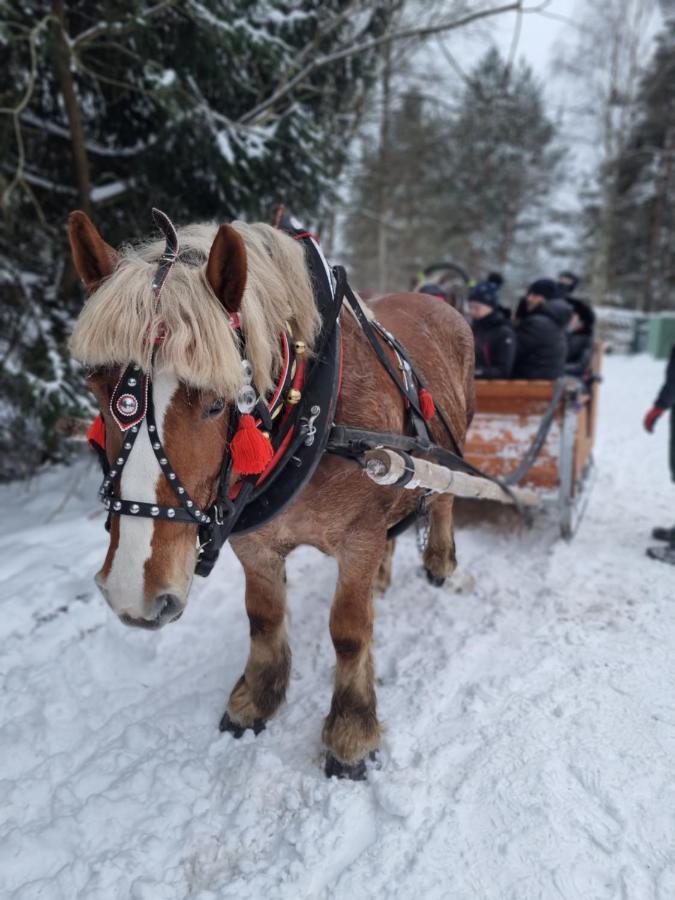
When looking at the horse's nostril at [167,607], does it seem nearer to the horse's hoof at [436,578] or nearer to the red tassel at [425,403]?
the red tassel at [425,403]

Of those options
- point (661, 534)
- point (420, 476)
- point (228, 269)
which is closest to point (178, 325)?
point (228, 269)

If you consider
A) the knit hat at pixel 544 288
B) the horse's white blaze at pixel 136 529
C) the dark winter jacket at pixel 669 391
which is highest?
the knit hat at pixel 544 288

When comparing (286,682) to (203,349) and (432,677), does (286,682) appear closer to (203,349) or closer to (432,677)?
(432,677)

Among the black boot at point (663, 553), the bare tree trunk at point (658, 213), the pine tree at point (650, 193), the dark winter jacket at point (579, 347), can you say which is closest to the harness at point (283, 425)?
the black boot at point (663, 553)

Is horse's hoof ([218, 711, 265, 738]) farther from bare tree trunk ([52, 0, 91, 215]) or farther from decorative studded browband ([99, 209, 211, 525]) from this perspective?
bare tree trunk ([52, 0, 91, 215])

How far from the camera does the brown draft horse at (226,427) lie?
1168mm

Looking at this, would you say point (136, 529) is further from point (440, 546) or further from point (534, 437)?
point (534, 437)

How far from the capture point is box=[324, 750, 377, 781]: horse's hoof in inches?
70.1

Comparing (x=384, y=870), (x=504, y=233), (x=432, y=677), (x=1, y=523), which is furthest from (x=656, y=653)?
(x=504, y=233)

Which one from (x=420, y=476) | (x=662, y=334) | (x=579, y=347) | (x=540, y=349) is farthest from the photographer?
(x=662, y=334)

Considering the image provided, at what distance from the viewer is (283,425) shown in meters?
1.50

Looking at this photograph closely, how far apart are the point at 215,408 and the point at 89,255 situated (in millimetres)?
500

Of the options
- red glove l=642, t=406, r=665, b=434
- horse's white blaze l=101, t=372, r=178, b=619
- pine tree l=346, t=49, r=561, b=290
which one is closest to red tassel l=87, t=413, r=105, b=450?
horse's white blaze l=101, t=372, r=178, b=619

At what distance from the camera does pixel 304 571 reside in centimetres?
329
